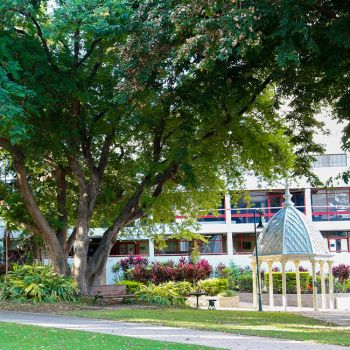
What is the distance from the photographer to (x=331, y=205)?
53156 millimetres

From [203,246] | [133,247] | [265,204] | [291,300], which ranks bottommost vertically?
[291,300]

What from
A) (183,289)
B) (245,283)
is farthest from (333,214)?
(183,289)

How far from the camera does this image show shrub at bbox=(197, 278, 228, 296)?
1427 inches

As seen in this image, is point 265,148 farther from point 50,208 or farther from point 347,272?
point 347,272

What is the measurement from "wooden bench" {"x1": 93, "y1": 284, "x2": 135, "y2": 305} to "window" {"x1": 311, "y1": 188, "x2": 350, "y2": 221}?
28.0m

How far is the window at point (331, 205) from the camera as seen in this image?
5203cm

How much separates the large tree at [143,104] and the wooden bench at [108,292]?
2.67ft

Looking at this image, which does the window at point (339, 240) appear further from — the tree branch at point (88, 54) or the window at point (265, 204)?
the tree branch at point (88, 54)

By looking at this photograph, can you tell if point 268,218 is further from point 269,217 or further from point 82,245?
point 82,245

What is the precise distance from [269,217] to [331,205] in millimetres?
5085

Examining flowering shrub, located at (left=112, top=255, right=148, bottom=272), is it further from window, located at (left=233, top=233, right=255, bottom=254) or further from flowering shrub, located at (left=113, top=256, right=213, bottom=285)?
window, located at (left=233, top=233, right=255, bottom=254)

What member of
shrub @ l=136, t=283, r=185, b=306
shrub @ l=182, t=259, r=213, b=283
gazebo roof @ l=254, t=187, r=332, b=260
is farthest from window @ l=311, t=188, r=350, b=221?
shrub @ l=136, t=283, r=185, b=306

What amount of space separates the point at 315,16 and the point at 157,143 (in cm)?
987

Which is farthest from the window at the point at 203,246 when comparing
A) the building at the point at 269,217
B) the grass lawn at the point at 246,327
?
the grass lawn at the point at 246,327
